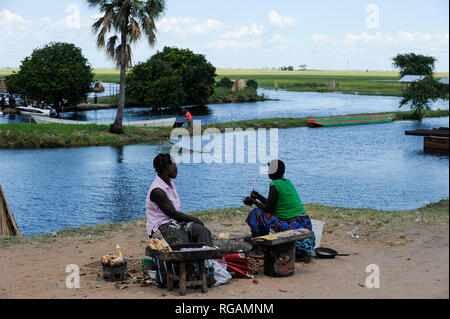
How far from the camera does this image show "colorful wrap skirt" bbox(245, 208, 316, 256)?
29.0 ft

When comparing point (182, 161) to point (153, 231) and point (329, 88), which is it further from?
point (329, 88)

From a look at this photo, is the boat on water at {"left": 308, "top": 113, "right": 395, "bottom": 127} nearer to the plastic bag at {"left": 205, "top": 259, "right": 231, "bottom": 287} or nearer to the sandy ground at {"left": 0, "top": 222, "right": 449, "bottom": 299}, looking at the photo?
the sandy ground at {"left": 0, "top": 222, "right": 449, "bottom": 299}

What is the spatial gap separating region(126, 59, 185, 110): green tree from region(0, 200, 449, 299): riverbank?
49.9 metres

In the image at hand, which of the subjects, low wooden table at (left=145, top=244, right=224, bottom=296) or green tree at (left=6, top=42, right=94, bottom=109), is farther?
green tree at (left=6, top=42, right=94, bottom=109)

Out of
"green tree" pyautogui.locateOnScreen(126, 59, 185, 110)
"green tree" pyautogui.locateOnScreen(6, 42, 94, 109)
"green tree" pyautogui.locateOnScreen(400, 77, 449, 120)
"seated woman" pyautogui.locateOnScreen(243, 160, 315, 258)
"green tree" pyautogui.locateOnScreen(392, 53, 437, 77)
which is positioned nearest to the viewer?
"seated woman" pyautogui.locateOnScreen(243, 160, 315, 258)

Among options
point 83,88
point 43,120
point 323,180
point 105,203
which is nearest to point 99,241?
point 105,203

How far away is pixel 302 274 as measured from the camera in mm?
8367

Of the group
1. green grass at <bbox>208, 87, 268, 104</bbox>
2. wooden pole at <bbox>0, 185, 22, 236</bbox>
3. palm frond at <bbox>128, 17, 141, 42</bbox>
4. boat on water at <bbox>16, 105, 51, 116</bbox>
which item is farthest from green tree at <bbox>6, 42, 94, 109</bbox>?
wooden pole at <bbox>0, 185, 22, 236</bbox>

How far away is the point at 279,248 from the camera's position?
816cm

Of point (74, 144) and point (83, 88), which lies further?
point (83, 88)

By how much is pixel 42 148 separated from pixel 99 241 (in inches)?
1091

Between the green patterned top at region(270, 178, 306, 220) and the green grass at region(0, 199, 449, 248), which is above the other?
the green patterned top at region(270, 178, 306, 220)

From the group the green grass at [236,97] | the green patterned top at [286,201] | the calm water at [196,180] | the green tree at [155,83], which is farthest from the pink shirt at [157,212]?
the green grass at [236,97]

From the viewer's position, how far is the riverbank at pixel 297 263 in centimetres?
716
